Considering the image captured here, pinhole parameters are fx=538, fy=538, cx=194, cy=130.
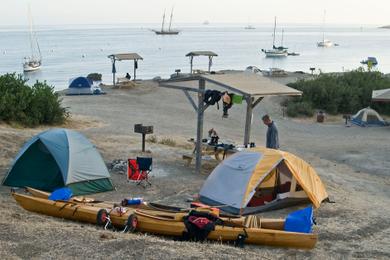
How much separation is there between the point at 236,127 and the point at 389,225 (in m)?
14.1

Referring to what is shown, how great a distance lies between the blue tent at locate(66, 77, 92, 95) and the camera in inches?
1233

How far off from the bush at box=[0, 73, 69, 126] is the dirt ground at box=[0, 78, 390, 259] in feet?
2.10

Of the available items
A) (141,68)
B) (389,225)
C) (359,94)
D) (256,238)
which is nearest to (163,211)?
(256,238)

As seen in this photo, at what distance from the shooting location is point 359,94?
29844 millimetres

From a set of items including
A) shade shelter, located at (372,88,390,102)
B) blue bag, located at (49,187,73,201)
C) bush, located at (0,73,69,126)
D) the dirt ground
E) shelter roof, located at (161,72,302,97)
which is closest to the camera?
the dirt ground

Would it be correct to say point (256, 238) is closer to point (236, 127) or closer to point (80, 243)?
point (80, 243)

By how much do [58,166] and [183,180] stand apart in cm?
300

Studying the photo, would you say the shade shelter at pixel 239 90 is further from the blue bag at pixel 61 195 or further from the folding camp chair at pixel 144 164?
the blue bag at pixel 61 195

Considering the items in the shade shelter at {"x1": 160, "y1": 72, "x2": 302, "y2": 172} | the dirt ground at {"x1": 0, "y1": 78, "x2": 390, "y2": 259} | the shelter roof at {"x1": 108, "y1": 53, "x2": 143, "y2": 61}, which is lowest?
the dirt ground at {"x1": 0, "y1": 78, "x2": 390, "y2": 259}

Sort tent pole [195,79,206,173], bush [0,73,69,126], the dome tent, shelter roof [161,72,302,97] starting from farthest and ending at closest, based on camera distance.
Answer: the dome tent < bush [0,73,69,126] < tent pole [195,79,206,173] < shelter roof [161,72,302,97]

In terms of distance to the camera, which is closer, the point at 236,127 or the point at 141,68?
the point at 236,127

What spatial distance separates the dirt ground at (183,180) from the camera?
7.07 meters

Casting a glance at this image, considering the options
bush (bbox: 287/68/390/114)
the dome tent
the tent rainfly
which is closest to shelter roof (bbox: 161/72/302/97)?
the tent rainfly

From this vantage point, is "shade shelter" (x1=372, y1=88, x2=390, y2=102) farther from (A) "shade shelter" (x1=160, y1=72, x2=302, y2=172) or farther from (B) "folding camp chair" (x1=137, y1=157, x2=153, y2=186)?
(B) "folding camp chair" (x1=137, y1=157, x2=153, y2=186)
